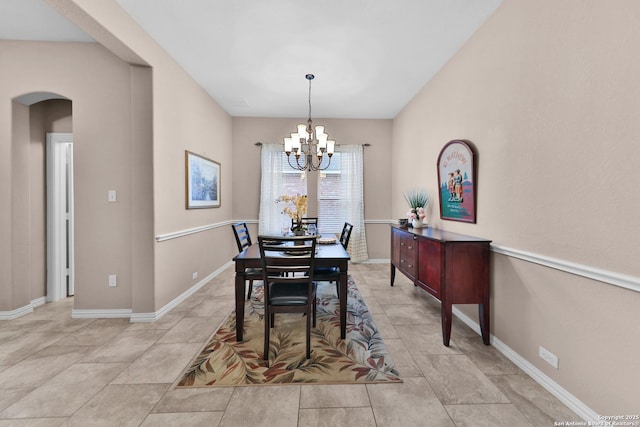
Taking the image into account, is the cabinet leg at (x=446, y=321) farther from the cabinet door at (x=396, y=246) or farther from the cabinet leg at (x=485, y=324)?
the cabinet door at (x=396, y=246)

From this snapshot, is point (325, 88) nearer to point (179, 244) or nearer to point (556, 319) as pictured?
point (179, 244)

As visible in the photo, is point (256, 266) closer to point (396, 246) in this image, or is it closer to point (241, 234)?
point (241, 234)

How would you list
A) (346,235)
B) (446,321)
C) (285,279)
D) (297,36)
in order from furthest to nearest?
(346,235) → (297,36) → (446,321) → (285,279)

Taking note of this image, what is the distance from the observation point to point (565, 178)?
65.4 inches

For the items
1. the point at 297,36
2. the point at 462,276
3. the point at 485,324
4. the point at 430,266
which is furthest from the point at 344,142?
the point at 485,324

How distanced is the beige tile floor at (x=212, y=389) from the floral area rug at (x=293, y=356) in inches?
3.5

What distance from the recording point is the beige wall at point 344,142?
530 centimetres

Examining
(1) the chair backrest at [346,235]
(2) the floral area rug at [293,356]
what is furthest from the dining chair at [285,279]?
(1) the chair backrest at [346,235]

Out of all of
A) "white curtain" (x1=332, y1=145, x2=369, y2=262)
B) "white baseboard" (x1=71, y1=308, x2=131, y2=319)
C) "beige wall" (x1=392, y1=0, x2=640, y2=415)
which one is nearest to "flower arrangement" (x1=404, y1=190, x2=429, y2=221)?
"beige wall" (x1=392, y1=0, x2=640, y2=415)

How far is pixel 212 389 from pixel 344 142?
462 cm

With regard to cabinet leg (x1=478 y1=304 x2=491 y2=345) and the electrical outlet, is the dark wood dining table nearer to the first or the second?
cabinet leg (x1=478 y1=304 x2=491 y2=345)

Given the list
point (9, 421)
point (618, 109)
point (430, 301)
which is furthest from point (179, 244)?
point (618, 109)

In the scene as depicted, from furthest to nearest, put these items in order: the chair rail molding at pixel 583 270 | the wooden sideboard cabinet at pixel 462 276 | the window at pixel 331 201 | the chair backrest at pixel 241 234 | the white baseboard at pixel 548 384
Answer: the window at pixel 331 201 → the chair backrest at pixel 241 234 → the wooden sideboard cabinet at pixel 462 276 → the white baseboard at pixel 548 384 → the chair rail molding at pixel 583 270

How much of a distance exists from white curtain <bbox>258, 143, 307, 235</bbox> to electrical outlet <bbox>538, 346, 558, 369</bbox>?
164 inches
